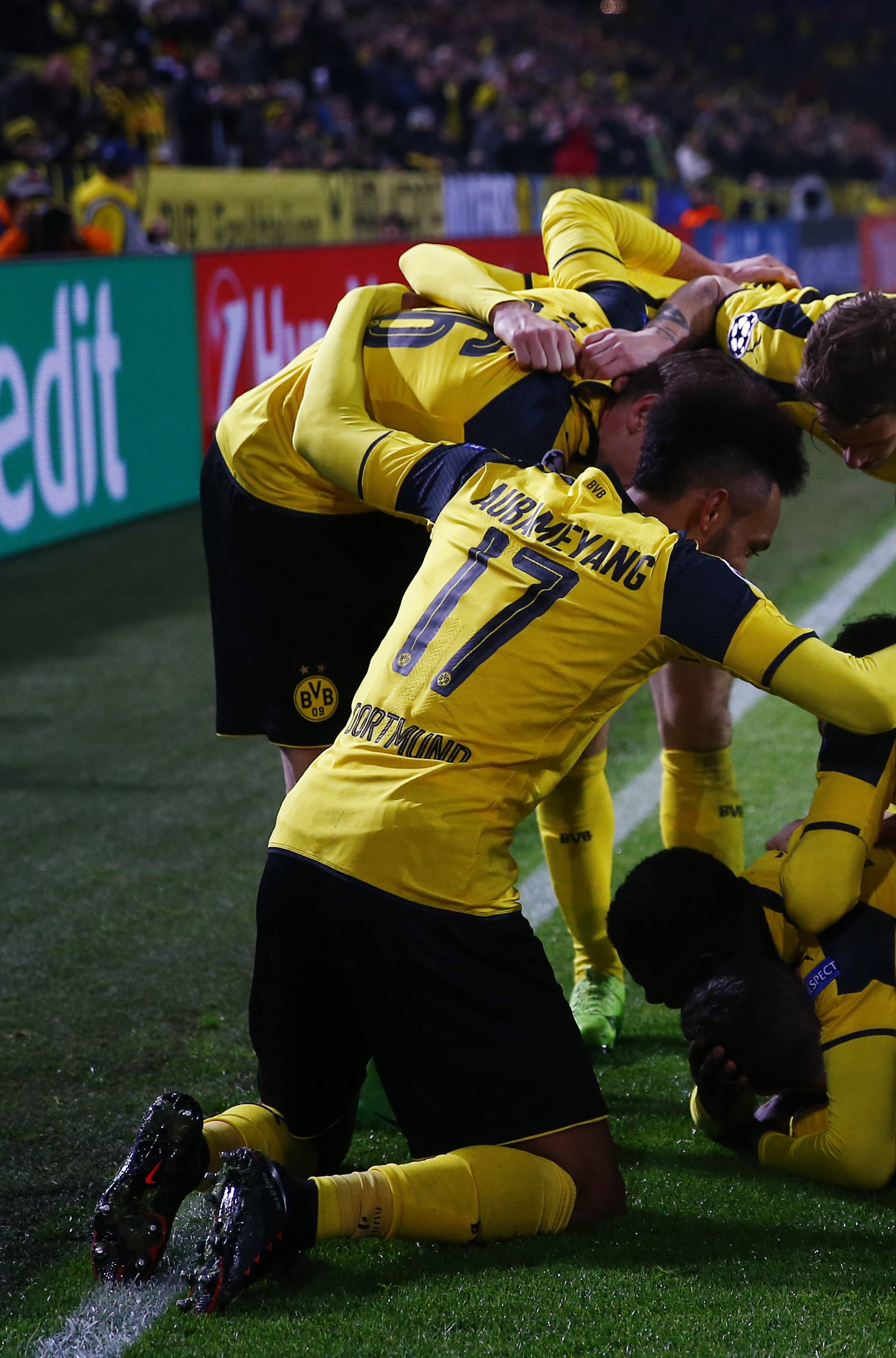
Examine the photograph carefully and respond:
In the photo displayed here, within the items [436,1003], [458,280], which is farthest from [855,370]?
[436,1003]

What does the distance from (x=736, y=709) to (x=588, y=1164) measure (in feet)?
11.4

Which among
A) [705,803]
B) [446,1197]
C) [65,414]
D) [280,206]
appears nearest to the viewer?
[446,1197]

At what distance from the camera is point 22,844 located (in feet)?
14.1

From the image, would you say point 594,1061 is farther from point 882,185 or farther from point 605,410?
point 882,185

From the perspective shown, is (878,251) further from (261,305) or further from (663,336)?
(663,336)

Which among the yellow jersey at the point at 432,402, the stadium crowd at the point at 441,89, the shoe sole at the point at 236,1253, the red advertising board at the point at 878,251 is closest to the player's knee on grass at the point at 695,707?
the yellow jersey at the point at 432,402

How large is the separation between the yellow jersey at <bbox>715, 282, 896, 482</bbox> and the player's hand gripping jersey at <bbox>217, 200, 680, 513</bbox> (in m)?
0.20

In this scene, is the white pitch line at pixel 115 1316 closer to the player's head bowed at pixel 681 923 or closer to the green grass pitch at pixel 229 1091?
the green grass pitch at pixel 229 1091

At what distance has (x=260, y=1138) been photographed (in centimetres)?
237

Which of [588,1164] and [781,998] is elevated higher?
[781,998]

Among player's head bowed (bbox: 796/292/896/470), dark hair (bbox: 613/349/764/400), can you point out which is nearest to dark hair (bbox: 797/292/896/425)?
player's head bowed (bbox: 796/292/896/470)

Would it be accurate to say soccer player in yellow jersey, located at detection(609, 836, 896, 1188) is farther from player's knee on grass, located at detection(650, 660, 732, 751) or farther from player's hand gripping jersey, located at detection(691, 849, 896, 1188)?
player's knee on grass, located at detection(650, 660, 732, 751)

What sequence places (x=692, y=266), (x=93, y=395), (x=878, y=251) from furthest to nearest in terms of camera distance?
1. (x=878, y=251)
2. (x=93, y=395)
3. (x=692, y=266)

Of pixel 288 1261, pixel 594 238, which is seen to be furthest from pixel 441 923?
pixel 594 238
